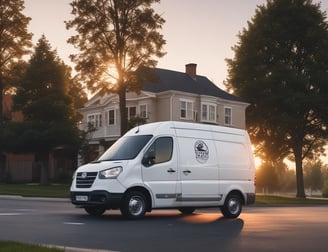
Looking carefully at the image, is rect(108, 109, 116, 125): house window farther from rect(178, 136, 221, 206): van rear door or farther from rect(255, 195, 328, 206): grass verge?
rect(178, 136, 221, 206): van rear door

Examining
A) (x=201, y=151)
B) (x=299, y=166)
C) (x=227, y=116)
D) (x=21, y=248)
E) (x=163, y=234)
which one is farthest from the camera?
(x=227, y=116)

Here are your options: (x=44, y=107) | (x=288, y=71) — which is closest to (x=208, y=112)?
(x=288, y=71)

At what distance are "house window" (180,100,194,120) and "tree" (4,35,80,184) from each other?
10.6 m

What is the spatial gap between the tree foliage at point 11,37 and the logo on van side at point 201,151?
35487 mm

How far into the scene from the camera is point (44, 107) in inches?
1818

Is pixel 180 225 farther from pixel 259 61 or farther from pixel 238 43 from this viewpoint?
pixel 238 43

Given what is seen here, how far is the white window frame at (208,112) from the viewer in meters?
55.0

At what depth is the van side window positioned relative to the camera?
16.2m

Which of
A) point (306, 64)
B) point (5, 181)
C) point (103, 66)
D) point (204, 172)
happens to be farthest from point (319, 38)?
point (204, 172)

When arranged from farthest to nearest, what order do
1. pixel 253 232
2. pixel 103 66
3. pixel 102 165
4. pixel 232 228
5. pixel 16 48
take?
pixel 16 48 → pixel 103 66 → pixel 102 165 → pixel 232 228 → pixel 253 232

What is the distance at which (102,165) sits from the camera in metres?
15.9

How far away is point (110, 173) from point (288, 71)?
109ft

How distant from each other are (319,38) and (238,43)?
7.60 m

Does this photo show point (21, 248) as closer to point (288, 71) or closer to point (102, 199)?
point (102, 199)
